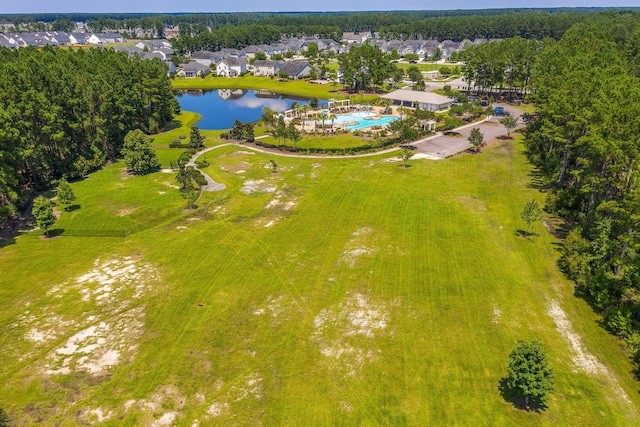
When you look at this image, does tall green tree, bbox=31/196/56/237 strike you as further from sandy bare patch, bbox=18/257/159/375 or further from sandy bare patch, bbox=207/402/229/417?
sandy bare patch, bbox=207/402/229/417

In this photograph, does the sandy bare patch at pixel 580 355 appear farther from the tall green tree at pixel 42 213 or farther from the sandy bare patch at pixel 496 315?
the tall green tree at pixel 42 213

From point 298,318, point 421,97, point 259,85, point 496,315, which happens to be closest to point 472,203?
point 496,315

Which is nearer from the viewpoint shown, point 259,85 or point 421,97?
point 421,97

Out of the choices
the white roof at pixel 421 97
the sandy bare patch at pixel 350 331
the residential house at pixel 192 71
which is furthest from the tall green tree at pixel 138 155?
the residential house at pixel 192 71

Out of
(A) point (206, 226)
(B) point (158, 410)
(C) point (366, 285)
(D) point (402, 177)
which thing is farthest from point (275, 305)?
(D) point (402, 177)

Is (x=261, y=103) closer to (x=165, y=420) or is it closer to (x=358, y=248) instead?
(x=358, y=248)

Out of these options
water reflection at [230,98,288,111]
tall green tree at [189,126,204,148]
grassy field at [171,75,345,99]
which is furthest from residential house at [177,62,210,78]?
tall green tree at [189,126,204,148]

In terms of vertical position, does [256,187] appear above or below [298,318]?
above

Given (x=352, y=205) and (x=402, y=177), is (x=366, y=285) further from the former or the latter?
(x=402, y=177)

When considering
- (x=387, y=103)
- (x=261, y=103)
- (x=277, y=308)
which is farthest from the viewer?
(x=261, y=103)
